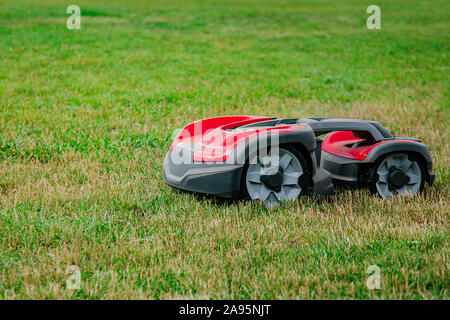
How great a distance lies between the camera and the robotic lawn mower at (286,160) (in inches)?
158

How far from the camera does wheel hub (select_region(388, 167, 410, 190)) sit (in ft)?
14.7

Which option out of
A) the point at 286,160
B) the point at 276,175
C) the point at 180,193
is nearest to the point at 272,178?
the point at 276,175

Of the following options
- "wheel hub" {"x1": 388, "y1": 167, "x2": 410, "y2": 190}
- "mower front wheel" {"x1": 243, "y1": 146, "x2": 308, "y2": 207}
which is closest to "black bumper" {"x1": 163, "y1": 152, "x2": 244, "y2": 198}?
"mower front wheel" {"x1": 243, "y1": 146, "x2": 308, "y2": 207}

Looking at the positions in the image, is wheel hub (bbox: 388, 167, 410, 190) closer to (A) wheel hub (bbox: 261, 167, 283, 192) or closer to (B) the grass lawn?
(B) the grass lawn

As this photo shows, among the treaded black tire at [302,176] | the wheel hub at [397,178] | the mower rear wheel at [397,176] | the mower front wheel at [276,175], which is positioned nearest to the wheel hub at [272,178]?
the mower front wheel at [276,175]

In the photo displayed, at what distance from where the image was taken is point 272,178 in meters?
4.11

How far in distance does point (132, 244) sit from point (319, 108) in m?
5.58

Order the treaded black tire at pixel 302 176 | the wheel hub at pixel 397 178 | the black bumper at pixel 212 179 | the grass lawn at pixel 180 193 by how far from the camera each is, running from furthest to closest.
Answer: the wheel hub at pixel 397 178
the treaded black tire at pixel 302 176
the black bumper at pixel 212 179
the grass lawn at pixel 180 193

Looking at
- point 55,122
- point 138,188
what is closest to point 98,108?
point 55,122

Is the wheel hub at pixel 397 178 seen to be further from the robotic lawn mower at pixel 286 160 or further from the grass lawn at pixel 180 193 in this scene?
the grass lawn at pixel 180 193

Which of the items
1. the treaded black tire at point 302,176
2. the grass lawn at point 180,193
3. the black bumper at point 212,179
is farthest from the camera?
the treaded black tire at point 302,176

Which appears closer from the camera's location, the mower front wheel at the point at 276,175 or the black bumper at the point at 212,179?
the black bumper at the point at 212,179

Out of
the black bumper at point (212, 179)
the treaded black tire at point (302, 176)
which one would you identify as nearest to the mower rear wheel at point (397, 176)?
the treaded black tire at point (302, 176)

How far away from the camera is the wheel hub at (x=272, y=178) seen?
4098 mm
